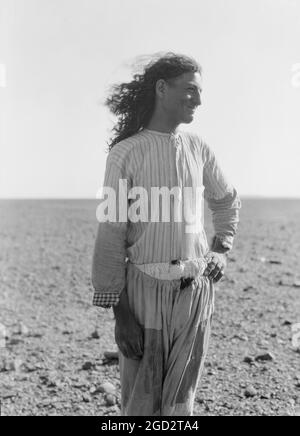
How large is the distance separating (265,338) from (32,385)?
173cm

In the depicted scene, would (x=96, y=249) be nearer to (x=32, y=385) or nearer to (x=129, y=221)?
(x=129, y=221)

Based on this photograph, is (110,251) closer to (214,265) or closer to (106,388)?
(214,265)

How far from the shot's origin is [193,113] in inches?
80.5

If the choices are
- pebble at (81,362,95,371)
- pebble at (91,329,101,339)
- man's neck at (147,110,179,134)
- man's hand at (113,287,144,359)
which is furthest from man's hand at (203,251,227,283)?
pebble at (91,329,101,339)

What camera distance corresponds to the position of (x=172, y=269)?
1.97 m

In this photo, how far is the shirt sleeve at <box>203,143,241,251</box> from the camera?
7.10 ft

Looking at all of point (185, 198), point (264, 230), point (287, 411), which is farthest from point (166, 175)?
point (264, 230)

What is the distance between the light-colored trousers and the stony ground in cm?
125

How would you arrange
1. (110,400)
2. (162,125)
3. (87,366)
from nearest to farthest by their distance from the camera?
(162,125) < (110,400) < (87,366)

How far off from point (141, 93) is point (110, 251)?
536 mm

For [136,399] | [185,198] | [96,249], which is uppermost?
[185,198]

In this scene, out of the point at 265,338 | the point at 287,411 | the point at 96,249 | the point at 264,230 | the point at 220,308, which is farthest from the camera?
the point at 264,230

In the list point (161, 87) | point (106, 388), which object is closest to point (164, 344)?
point (161, 87)

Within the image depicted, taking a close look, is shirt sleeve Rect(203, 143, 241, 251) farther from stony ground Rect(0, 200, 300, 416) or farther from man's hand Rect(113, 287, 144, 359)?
stony ground Rect(0, 200, 300, 416)
